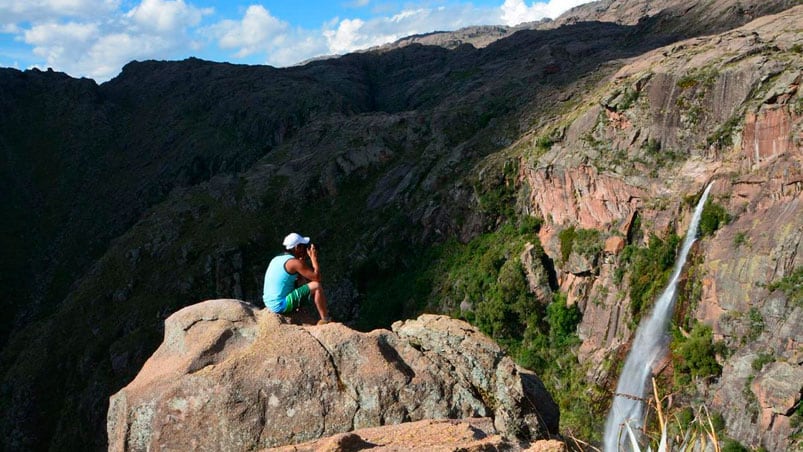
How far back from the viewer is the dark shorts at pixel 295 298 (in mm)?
12141

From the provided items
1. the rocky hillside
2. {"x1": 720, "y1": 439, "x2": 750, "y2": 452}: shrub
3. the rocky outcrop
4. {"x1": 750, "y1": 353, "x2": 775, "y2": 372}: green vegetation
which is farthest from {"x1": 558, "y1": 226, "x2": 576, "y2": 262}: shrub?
the rocky outcrop

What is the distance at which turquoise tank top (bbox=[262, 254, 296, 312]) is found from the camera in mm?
12133

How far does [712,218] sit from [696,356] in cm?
777

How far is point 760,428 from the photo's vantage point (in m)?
26.6

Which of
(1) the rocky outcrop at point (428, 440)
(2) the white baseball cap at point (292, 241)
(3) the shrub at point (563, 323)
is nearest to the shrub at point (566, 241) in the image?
(3) the shrub at point (563, 323)

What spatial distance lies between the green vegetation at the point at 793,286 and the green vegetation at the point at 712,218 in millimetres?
4817

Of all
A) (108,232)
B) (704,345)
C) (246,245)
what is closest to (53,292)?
(108,232)

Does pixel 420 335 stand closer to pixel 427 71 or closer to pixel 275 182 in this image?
pixel 275 182

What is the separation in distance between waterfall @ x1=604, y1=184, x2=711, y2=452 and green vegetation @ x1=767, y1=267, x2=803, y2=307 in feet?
19.0

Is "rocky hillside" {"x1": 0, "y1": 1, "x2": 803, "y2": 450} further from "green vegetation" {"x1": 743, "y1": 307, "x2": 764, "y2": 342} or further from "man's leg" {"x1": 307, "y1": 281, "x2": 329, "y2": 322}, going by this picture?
"man's leg" {"x1": 307, "y1": 281, "x2": 329, "y2": 322}

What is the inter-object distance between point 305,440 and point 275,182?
60192 millimetres

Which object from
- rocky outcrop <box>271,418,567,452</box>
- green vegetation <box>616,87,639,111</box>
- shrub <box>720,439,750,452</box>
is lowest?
shrub <box>720,439,750,452</box>

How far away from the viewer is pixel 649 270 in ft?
115

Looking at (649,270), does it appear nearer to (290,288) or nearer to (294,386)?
(290,288)
